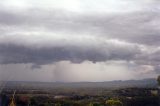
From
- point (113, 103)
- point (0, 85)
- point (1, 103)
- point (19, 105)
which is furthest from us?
point (113, 103)

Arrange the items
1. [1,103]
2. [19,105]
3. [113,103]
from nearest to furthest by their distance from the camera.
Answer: [1,103] < [19,105] < [113,103]

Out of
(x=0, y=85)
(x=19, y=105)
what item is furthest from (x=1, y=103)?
(x=19, y=105)

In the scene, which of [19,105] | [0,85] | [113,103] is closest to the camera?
[0,85]

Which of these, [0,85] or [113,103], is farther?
[113,103]

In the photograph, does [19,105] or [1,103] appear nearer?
[1,103]

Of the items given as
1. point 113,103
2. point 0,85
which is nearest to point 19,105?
point 113,103

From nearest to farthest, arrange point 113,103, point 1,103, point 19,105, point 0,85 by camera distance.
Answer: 1. point 0,85
2. point 1,103
3. point 19,105
4. point 113,103

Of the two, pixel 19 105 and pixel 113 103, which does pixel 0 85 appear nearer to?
pixel 19 105

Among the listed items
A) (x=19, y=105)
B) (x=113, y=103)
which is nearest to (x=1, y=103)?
(x=19, y=105)

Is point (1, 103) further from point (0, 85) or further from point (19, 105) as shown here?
point (19, 105)
